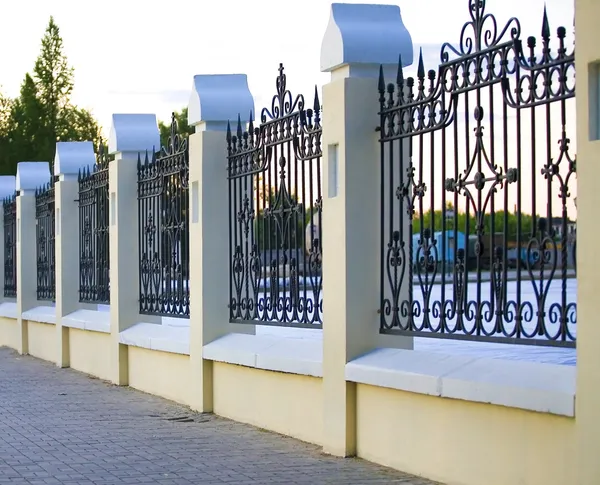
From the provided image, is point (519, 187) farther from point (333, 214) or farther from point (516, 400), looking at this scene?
point (333, 214)

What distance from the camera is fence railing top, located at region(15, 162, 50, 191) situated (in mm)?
20797

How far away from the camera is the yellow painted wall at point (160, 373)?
40.9 ft

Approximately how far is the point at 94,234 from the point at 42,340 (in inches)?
148

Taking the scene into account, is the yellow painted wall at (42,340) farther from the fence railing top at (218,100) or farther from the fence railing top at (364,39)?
the fence railing top at (364,39)

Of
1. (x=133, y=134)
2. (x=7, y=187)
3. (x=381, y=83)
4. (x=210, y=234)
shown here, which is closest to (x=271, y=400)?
(x=210, y=234)

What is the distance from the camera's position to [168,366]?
12977 millimetres

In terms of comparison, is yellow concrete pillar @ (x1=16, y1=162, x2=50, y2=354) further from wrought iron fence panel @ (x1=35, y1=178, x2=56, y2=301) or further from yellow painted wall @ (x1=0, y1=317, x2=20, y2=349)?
yellow painted wall @ (x1=0, y1=317, x2=20, y2=349)

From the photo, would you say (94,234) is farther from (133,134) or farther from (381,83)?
(381,83)

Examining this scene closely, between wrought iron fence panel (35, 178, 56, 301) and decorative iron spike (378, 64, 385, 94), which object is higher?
decorative iron spike (378, 64, 385, 94)

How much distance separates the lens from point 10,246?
23.4m

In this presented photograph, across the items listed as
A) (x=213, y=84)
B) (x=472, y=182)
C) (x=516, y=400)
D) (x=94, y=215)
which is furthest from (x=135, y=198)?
(x=516, y=400)

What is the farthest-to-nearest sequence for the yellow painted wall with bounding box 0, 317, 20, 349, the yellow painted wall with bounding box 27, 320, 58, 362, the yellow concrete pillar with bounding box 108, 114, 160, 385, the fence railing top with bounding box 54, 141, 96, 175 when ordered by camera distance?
the yellow painted wall with bounding box 0, 317, 20, 349 → the yellow painted wall with bounding box 27, 320, 58, 362 → the fence railing top with bounding box 54, 141, 96, 175 → the yellow concrete pillar with bounding box 108, 114, 160, 385

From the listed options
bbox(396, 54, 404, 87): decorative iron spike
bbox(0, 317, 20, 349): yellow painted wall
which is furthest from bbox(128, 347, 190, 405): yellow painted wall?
bbox(0, 317, 20, 349): yellow painted wall

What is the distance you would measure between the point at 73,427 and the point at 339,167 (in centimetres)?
389
